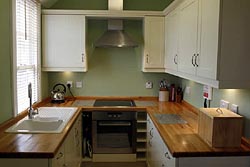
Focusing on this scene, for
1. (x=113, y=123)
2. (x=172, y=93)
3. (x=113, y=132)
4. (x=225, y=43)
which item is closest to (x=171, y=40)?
(x=172, y=93)

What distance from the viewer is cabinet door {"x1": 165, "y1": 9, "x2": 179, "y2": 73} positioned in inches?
131

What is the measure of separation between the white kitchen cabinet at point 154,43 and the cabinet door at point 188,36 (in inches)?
36.8

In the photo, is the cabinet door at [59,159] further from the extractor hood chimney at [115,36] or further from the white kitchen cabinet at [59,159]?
the extractor hood chimney at [115,36]

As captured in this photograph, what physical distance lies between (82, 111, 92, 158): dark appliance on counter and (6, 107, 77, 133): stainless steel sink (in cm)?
37

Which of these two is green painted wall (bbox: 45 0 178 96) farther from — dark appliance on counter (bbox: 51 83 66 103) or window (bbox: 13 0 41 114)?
window (bbox: 13 0 41 114)

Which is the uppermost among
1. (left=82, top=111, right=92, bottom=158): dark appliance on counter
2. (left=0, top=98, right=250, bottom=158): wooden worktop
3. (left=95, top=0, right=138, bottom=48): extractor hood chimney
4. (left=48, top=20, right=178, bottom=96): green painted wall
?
(left=95, top=0, right=138, bottom=48): extractor hood chimney

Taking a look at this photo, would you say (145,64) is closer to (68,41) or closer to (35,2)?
(68,41)

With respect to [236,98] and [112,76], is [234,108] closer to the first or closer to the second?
[236,98]

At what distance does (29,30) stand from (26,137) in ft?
5.12

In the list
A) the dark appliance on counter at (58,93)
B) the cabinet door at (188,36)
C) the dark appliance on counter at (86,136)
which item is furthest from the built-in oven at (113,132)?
the cabinet door at (188,36)

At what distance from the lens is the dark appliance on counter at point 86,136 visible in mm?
3865

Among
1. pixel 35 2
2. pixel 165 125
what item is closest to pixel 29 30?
pixel 35 2

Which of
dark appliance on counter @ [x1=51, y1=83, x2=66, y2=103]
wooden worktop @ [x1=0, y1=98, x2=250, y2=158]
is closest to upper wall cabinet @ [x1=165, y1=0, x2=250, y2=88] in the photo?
wooden worktop @ [x1=0, y1=98, x2=250, y2=158]

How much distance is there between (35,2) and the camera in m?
3.62
